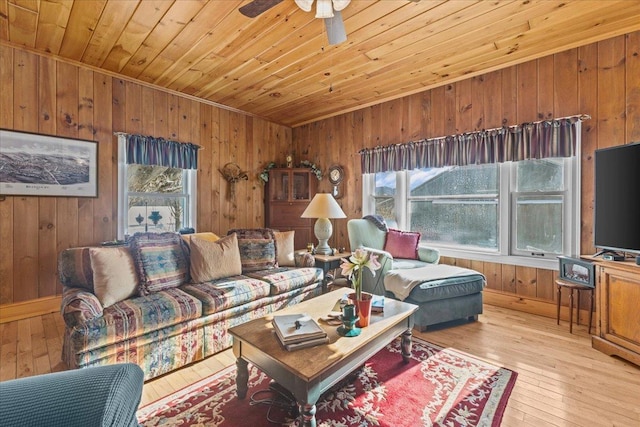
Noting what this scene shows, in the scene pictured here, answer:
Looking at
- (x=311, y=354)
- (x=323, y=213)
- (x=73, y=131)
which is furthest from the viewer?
(x=323, y=213)

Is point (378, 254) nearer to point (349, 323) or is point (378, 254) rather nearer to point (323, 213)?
point (323, 213)

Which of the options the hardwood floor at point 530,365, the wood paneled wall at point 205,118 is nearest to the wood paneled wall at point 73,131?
the wood paneled wall at point 205,118

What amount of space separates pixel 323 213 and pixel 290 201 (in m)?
1.32

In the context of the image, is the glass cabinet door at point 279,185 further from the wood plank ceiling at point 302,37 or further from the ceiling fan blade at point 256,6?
the ceiling fan blade at point 256,6

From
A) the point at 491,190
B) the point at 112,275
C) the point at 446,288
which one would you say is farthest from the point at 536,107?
the point at 112,275

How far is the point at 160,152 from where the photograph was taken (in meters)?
3.67

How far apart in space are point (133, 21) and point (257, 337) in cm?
265

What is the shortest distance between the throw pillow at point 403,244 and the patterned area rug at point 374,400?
5.11 ft

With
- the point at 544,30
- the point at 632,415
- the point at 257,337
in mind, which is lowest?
the point at 632,415

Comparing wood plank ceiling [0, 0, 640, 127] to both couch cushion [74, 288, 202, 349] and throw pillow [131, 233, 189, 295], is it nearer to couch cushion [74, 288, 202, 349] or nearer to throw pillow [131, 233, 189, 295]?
throw pillow [131, 233, 189, 295]

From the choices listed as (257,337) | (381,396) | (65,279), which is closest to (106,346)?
(65,279)

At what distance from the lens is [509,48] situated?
2795 millimetres

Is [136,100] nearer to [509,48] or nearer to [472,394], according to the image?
[509,48]

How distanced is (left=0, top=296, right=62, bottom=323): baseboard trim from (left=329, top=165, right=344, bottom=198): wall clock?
12.1 ft
